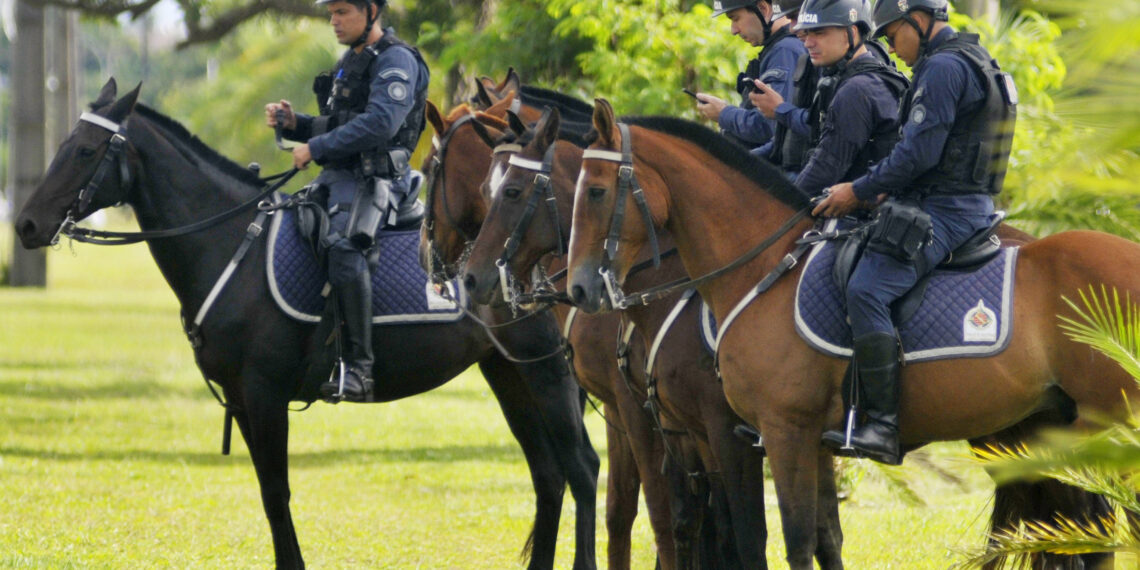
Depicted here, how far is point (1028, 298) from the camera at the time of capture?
5520 millimetres

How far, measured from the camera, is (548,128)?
643 cm

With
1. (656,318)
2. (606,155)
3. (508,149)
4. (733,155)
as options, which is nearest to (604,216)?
(606,155)

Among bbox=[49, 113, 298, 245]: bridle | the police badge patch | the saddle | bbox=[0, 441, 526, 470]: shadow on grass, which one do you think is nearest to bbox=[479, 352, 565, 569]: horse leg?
the police badge patch

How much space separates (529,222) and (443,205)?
102 centimetres

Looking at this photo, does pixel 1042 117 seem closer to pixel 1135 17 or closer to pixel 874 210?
pixel 1135 17

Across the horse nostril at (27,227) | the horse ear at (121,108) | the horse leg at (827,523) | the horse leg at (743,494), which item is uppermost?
the horse ear at (121,108)

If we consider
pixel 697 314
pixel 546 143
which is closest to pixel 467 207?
pixel 546 143

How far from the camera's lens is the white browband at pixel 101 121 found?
7488 mm

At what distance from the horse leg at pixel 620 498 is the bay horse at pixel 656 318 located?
856 mm

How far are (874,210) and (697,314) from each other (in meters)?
0.92

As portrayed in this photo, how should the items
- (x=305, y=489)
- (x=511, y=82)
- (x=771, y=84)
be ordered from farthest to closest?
(x=305, y=489)
(x=511, y=82)
(x=771, y=84)

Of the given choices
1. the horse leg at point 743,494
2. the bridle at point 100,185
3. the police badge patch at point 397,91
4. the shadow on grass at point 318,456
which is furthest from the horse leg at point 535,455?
the shadow on grass at point 318,456

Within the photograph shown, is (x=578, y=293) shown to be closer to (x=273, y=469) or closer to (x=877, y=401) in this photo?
(x=877, y=401)

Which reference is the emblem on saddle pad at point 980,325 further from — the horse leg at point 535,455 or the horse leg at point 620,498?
the horse leg at point 535,455
